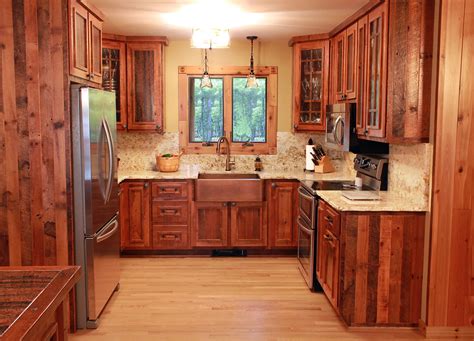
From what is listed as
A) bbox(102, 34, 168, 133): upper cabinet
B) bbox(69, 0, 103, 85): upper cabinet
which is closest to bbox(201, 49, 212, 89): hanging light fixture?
bbox(102, 34, 168, 133): upper cabinet

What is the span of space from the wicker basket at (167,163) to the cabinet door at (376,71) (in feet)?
7.86

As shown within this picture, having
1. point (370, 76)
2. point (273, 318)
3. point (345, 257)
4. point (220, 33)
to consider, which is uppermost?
point (220, 33)

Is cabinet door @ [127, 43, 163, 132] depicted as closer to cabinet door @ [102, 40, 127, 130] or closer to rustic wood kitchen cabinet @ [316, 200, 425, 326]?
cabinet door @ [102, 40, 127, 130]

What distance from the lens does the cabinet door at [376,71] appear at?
3510mm

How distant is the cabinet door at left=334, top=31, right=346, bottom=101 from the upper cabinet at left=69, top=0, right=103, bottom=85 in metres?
2.23

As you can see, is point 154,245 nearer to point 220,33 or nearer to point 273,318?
point 273,318

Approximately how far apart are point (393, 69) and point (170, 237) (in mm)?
2945

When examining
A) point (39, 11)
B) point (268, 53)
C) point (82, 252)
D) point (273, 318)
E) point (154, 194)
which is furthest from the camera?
point (268, 53)

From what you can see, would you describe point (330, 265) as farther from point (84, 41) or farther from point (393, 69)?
point (84, 41)

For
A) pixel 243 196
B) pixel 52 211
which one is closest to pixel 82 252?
pixel 52 211

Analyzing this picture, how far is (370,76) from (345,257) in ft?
4.72

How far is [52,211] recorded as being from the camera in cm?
330

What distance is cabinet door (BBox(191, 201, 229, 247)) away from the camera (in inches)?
205

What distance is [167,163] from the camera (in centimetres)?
549
